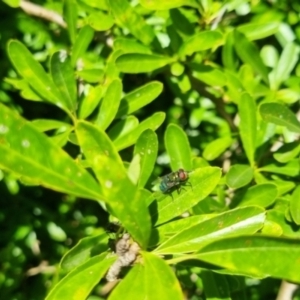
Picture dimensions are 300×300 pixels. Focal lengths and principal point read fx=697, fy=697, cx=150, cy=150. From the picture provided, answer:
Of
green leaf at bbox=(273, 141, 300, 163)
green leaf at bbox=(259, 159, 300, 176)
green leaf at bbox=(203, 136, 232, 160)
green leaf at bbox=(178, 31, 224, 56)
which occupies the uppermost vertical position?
green leaf at bbox=(178, 31, 224, 56)

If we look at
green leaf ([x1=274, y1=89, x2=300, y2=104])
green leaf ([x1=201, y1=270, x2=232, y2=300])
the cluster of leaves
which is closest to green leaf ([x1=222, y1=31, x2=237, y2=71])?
the cluster of leaves

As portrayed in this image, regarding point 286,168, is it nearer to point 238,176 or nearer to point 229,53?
point 238,176

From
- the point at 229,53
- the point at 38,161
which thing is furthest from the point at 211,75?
the point at 38,161

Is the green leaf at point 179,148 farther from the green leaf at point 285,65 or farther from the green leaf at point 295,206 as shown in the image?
the green leaf at point 285,65

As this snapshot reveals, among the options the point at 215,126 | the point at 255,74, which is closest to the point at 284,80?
the point at 255,74

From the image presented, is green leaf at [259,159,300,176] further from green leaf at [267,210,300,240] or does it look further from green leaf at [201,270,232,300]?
green leaf at [201,270,232,300]

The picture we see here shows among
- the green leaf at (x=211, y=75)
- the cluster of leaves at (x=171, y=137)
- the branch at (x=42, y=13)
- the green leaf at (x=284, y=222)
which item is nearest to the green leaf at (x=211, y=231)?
the cluster of leaves at (x=171, y=137)
